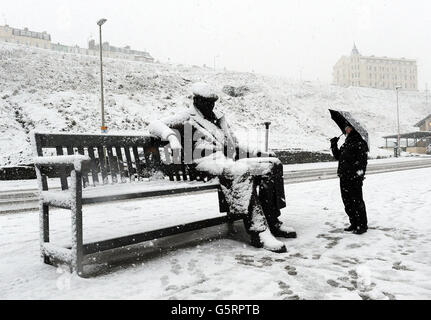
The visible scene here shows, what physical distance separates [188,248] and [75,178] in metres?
1.59

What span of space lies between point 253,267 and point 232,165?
1.10 metres

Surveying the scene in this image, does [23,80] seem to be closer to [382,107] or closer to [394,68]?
[382,107]

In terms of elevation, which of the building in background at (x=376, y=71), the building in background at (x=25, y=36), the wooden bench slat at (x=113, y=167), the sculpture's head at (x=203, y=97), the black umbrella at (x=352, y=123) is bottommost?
the wooden bench slat at (x=113, y=167)

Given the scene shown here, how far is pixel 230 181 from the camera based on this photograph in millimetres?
3824

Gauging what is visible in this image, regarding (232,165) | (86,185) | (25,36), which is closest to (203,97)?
(232,165)

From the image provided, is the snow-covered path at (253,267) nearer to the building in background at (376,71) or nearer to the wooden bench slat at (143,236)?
the wooden bench slat at (143,236)

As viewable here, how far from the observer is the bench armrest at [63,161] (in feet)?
9.27

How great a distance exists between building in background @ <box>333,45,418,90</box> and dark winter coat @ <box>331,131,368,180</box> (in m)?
120

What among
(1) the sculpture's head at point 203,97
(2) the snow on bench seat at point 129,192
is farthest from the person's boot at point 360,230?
(1) the sculpture's head at point 203,97

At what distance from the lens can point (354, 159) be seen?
14.9ft

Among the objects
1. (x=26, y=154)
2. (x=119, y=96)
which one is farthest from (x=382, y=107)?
(x=26, y=154)

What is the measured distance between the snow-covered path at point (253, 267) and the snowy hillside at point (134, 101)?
49.8 feet

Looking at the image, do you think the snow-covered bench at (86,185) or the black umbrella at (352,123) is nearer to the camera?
the snow-covered bench at (86,185)

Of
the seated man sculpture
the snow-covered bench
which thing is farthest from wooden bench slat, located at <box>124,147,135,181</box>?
the seated man sculpture
